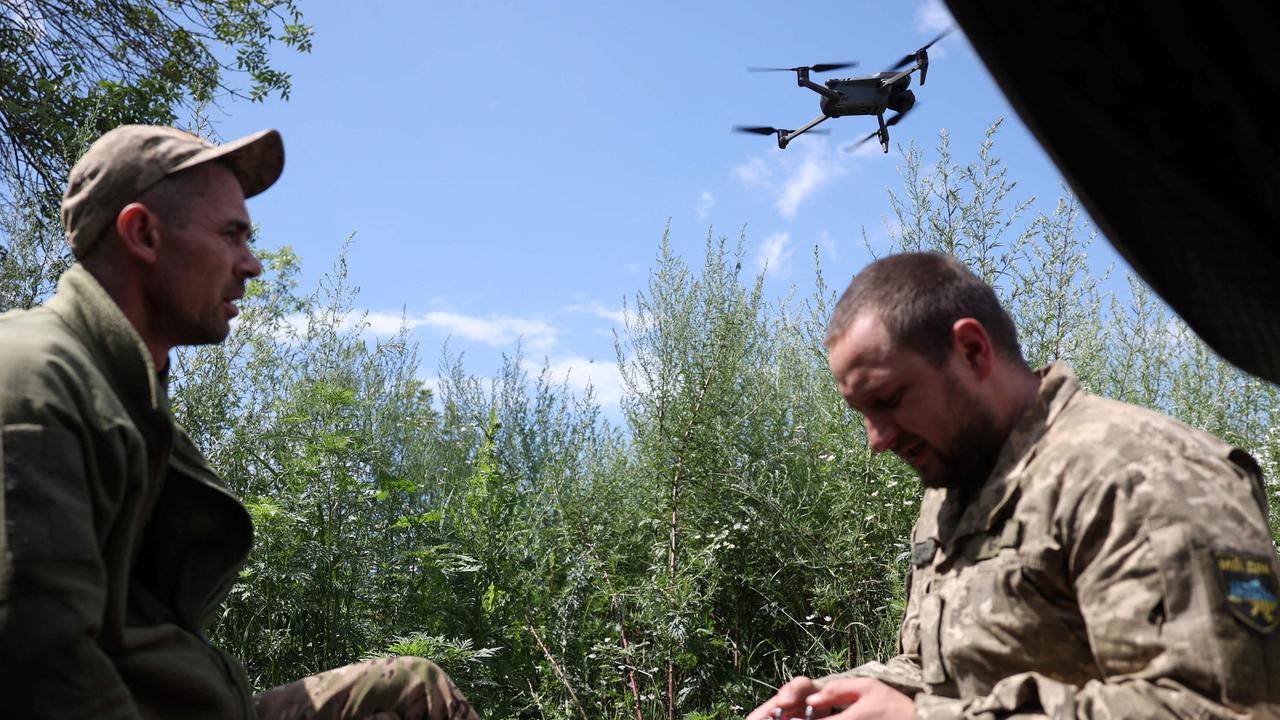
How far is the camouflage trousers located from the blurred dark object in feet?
6.49

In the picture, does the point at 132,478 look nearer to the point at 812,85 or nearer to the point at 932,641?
the point at 932,641

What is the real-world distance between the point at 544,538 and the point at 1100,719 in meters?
3.65

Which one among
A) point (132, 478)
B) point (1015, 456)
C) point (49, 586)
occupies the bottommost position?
point (1015, 456)

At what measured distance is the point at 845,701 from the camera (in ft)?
7.01

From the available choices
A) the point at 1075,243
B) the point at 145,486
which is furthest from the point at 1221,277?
the point at 1075,243

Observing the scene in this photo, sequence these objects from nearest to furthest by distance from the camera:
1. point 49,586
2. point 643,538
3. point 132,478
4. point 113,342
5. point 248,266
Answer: point 49,586 < point 132,478 < point 113,342 < point 248,266 < point 643,538

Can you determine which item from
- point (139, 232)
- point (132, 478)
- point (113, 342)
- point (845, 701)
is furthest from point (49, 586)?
point (845, 701)

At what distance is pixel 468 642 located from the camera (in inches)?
180

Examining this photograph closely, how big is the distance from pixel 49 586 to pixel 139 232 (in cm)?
82

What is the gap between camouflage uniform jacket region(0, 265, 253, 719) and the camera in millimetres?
1660

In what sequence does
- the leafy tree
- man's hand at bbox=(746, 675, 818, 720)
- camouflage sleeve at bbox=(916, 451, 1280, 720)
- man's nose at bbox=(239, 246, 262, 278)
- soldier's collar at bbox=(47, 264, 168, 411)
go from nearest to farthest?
camouflage sleeve at bbox=(916, 451, 1280, 720)
soldier's collar at bbox=(47, 264, 168, 411)
man's hand at bbox=(746, 675, 818, 720)
man's nose at bbox=(239, 246, 262, 278)
the leafy tree

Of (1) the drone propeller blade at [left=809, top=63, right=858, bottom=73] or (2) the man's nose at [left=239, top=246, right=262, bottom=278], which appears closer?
(2) the man's nose at [left=239, top=246, right=262, bottom=278]

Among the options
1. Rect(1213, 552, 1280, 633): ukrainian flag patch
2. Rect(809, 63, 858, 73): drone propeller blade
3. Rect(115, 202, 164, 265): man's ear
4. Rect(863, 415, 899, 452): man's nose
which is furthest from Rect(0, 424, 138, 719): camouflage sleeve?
Rect(809, 63, 858, 73): drone propeller blade

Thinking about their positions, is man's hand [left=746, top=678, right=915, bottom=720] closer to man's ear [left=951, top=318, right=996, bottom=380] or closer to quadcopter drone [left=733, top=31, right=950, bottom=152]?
man's ear [left=951, top=318, right=996, bottom=380]
